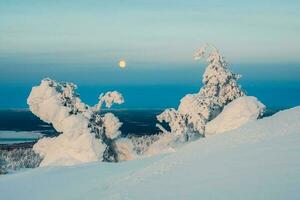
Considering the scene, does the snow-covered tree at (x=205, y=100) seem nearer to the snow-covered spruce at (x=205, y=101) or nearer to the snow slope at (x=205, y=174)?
the snow-covered spruce at (x=205, y=101)

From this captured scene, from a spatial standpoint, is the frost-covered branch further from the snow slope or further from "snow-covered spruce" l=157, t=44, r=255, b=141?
the snow slope

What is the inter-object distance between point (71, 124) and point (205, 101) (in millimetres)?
11380

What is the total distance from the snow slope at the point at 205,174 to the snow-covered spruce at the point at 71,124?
556 inches

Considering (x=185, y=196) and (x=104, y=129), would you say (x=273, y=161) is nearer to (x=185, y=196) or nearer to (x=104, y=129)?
(x=185, y=196)

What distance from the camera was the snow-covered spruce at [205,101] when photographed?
144ft

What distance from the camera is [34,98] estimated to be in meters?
41.8

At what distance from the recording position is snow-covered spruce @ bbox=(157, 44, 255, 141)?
144 ft

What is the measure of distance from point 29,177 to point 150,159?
5.87m

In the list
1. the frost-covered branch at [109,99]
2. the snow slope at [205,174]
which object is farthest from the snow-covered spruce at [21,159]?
the snow slope at [205,174]

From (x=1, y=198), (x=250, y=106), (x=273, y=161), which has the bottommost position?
(x=1, y=198)

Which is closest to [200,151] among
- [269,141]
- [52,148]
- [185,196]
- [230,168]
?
[269,141]

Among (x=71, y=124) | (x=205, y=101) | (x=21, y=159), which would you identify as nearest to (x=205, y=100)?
(x=205, y=101)

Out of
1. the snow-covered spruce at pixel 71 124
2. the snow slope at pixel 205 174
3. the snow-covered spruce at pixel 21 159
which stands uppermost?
the snow-covered spruce at pixel 71 124

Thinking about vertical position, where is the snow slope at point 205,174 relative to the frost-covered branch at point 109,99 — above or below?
below
